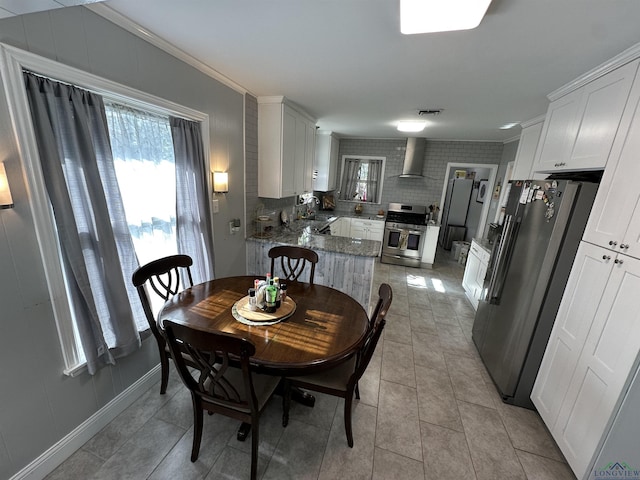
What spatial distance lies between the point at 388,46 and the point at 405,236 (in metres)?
3.89

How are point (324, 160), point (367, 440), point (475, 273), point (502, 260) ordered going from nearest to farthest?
point (367, 440), point (502, 260), point (475, 273), point (324, 160)

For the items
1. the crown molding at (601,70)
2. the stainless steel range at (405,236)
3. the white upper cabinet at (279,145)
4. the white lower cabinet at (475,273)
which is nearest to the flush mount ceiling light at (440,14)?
the crown molding at (601,70)

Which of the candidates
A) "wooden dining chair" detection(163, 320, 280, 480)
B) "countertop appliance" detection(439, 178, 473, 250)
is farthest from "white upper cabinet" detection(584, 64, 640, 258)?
Result: "countertop appliance" detection(439, 178, 473, 250)

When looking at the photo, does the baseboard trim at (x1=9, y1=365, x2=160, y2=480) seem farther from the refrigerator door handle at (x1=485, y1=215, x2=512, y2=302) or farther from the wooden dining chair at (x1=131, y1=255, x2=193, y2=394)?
the refrigerator door handle at (x1=485, y1=215, x2=512, y2=302)

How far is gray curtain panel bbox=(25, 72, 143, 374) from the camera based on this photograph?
1.29 metres

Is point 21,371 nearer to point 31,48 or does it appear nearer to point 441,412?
Result: point 31,48

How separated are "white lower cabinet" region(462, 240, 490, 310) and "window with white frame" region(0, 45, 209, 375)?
11.7 ft

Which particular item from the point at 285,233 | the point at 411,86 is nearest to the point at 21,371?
the point at 285,233

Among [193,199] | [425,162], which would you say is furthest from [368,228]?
[193,199]

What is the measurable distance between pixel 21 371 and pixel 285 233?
2586 millimetres

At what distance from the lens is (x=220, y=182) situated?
8.17 ft

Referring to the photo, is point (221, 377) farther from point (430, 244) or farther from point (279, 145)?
point (430, 244)

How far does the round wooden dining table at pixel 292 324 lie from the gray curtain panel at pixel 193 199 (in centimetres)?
41

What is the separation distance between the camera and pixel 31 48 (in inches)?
47.1
